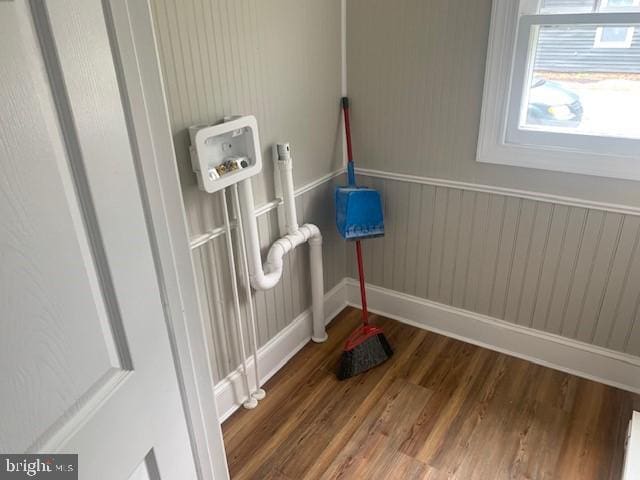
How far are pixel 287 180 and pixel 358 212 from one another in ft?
1.49

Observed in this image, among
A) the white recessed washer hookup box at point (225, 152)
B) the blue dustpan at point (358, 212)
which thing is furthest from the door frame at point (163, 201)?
the blue dustpan at point (358, 212)

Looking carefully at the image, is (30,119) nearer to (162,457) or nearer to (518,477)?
(162,457)

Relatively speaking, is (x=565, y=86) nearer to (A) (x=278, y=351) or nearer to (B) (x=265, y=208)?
(B) (x=265, y=208)

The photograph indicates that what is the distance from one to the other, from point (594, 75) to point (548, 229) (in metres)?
0.65

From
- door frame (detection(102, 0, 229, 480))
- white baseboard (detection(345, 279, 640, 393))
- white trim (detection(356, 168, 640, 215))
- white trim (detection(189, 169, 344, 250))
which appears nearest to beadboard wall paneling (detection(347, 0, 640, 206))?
white trim (detection(356, 168, 640, 215))

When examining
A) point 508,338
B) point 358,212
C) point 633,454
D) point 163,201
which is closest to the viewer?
point 163,201

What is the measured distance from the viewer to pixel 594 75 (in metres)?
1.83

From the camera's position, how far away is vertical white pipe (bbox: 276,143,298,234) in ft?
6.45

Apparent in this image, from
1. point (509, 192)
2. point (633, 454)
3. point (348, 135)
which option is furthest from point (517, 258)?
point (348, 135)

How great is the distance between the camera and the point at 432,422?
2018 millimetres

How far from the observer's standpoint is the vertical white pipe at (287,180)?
77.4 inches

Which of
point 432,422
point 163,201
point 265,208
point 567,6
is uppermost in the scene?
point 567,6

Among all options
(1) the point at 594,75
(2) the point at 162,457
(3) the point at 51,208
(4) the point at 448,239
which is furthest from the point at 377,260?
(3) the point at 51,208

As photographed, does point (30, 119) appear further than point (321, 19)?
No
